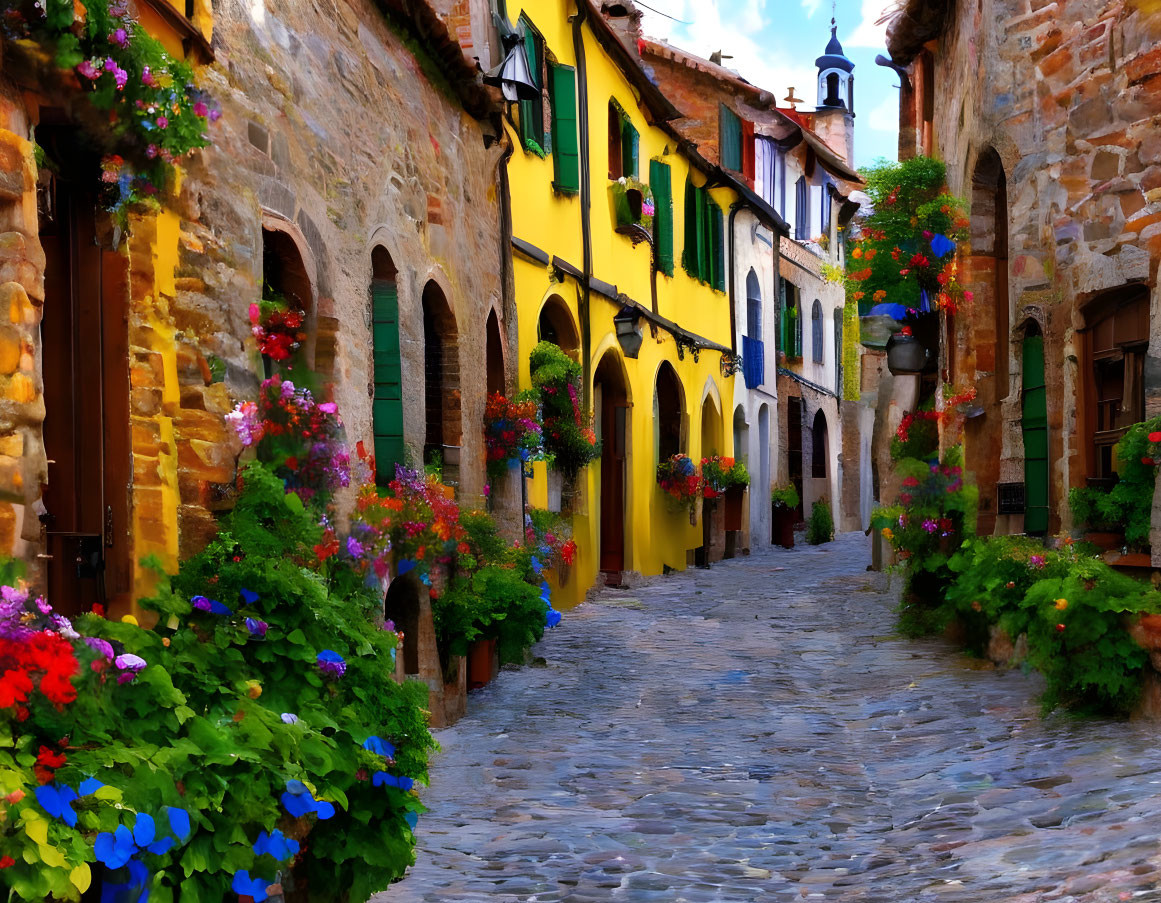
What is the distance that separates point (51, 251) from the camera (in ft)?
14.1

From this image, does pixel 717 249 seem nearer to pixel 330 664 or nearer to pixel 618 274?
pixel 618 274

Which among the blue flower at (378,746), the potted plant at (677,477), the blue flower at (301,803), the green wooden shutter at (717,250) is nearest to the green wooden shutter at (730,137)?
the green wooden shutter at (717,250)

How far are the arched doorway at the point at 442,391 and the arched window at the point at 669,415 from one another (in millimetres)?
9504

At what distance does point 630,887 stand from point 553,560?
24.9 ft

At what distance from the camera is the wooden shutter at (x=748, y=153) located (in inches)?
893

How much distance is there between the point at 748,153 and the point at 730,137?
2.90 feet

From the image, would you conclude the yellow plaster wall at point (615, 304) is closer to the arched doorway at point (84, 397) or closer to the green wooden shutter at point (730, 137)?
the green wooden shutter at point (730, 137)

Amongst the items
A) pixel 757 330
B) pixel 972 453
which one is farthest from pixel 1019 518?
pixel 757 330

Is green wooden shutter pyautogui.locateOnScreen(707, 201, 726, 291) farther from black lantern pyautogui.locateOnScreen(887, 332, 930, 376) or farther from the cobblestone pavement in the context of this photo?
the cobblestone pavement

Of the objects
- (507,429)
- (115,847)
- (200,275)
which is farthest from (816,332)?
(115,847)

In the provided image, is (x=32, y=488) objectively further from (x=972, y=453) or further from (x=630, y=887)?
(x=972, y=453)

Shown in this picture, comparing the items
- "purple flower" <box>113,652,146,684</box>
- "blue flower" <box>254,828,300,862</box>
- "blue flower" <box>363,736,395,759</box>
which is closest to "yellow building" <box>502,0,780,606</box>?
"blue flower" <box>363,736,395,759</box>

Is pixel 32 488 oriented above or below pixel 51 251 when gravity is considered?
below

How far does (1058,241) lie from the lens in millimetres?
9039
